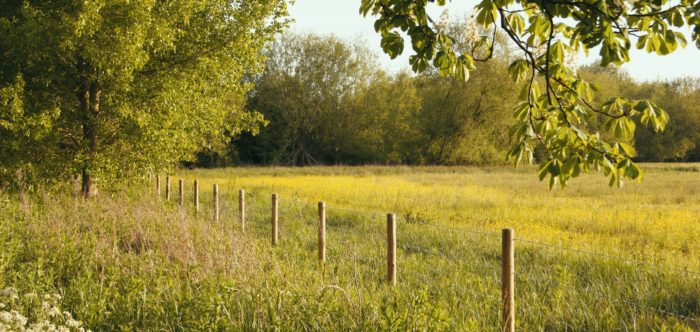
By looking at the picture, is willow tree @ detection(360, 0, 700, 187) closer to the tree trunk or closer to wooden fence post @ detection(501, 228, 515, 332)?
wooden fence post @ detection(501, 228, 515, 332)

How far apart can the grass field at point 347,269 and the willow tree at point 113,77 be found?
142cm

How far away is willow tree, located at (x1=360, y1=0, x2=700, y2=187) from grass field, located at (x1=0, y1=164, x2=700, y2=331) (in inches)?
70.5

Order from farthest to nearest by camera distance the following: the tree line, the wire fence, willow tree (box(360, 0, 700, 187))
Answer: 1. the tree line
2. the wire fence
3. willow tree (box(360, 0, 700, 187))

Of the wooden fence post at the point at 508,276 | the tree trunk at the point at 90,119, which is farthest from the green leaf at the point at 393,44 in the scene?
the tree trunk at the point at 90,119

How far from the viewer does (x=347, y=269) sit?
29.5 ft

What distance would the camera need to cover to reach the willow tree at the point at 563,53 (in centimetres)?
344

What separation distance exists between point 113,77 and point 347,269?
8719mm

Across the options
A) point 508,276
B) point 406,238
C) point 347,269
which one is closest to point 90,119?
point 406,238

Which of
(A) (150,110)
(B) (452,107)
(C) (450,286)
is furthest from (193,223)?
(B) (452,107)

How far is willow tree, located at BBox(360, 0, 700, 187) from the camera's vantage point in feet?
11.3

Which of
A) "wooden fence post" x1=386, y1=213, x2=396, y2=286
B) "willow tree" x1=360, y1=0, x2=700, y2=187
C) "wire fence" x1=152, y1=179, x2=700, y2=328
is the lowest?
"wire fence" x1=152, y1=179, x2=700, y2=328

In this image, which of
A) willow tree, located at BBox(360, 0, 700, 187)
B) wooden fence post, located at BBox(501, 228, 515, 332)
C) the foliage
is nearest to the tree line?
the foliage

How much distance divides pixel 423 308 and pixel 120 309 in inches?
129

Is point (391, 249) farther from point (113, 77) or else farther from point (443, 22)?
point (113, 77)
